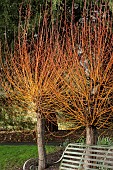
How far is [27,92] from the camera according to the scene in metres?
9.48

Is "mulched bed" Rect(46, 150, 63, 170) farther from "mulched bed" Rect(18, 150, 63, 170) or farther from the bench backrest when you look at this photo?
the bench backrest

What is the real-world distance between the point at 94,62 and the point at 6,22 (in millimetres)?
7037

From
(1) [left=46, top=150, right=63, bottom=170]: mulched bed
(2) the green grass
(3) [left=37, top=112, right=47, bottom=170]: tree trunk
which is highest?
(3) [left=37, top=112, right=47, bottom=170]: tree trunk

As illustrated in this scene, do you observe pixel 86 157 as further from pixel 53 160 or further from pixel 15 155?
pixel 15 155

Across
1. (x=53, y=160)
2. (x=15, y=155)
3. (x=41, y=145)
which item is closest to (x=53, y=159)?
(x=53, y=160)

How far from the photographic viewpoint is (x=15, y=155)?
12.1m

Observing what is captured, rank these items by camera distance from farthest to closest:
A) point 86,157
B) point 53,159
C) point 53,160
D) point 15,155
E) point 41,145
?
1. point 15,155
2. point 53,159
3. point 53,160
4. point 41,145
5. point 86,157

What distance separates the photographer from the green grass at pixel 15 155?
36.3 ft

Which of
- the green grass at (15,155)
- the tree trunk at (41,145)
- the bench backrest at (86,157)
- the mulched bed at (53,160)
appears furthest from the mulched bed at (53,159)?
the bench backrest at (86,157)

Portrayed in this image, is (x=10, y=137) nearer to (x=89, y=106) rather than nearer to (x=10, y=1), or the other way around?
(x=10, y=1)

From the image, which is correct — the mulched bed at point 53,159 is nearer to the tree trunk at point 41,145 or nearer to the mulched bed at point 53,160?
the mulched bed at point 53,160

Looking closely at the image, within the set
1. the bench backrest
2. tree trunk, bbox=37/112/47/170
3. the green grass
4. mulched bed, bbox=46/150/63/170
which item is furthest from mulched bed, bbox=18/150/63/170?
the bench backrest

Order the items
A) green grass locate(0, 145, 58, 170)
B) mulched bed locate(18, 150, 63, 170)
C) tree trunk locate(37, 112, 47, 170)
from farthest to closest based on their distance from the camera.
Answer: green grass locate(0, 145, 58, 170) → mulched bed locate(18, 150, 63, 170) → tree trunk locate(37, 112, 47, 170)

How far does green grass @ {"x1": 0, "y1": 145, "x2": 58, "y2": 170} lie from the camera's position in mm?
11059
